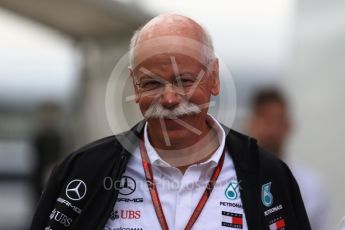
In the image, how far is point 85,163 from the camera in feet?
9.81

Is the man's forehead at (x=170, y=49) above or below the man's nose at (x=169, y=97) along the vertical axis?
above

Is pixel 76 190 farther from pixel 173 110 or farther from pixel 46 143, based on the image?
pixel 46 143

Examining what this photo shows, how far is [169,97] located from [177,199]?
365 millimetres

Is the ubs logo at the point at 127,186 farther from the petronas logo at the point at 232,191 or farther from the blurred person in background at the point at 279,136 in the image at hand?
the blurred person in background at the point at 279,136

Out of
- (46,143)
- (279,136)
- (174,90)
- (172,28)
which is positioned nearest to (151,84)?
(174,90)

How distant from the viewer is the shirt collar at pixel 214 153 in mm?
2912

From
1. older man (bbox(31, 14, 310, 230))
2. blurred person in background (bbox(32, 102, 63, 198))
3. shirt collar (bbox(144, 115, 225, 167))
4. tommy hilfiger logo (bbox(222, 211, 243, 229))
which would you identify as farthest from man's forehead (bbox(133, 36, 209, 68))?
blurred person in background (bbox(32, 102, 63, 198))

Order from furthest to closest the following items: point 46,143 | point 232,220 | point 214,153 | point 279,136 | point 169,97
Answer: point 46,143 < point 279,136 < point 214,153 < point 232,220 < point 169,97

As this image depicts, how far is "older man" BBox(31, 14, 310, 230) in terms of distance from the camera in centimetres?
281

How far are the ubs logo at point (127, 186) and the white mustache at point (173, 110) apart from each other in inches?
10.4

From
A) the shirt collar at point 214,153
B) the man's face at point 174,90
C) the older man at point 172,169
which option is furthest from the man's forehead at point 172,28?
the shirt collar at point 214,153

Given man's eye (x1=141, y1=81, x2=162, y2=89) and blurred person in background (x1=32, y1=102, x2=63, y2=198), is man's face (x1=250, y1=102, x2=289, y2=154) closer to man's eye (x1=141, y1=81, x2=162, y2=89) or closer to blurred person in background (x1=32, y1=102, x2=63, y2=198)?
man's eye (x1=141, y1=81, x2=162, y2=89)

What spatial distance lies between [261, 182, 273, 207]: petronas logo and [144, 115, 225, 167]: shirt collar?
19 centimetres

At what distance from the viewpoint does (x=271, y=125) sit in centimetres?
498
